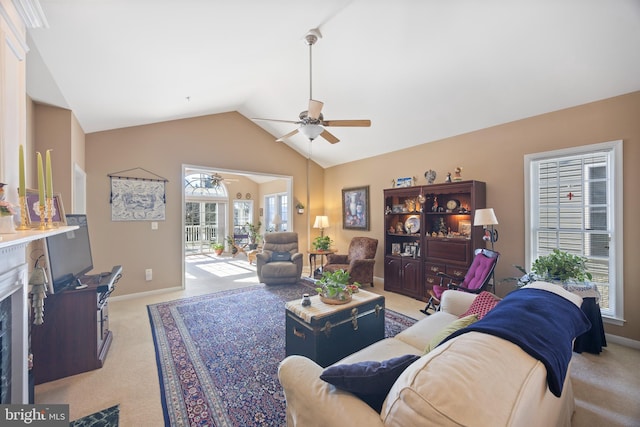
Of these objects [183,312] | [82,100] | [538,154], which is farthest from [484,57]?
[183,312]

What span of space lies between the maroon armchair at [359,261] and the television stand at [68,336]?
3.42 meters

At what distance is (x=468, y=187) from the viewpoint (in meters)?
3.73

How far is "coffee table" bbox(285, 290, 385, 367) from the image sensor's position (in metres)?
2.15

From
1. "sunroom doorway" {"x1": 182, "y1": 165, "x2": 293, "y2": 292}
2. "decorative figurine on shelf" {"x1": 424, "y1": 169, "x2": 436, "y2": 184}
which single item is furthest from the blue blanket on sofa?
"sunroom doorway" {"x1": 182, "y1": 165, "x2": 293, "y2": 292}

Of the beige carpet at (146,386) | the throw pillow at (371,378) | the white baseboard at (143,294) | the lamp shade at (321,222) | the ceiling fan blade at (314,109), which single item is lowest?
the beige carpet at (146,386)

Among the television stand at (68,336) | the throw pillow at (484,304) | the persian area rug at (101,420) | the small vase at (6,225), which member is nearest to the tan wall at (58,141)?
the television stand at (68,336)

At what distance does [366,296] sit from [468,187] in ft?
7.47

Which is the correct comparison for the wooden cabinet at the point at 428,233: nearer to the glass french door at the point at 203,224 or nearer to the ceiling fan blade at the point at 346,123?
the ceiling fan blade at the point at 346,123

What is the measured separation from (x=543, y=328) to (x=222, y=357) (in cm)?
253

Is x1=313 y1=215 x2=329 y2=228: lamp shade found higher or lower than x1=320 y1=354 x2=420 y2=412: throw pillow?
higher

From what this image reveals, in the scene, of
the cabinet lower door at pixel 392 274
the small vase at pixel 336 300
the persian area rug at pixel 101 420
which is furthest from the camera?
the cabinet lower door at pixel 392 274

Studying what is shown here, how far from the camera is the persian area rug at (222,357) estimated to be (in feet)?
6.18

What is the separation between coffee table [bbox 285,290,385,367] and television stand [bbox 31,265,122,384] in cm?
174

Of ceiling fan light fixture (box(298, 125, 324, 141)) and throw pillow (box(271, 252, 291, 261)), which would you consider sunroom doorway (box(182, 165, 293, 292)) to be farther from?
ceiling fan light fixture (box(298, 125, 324, 141))
